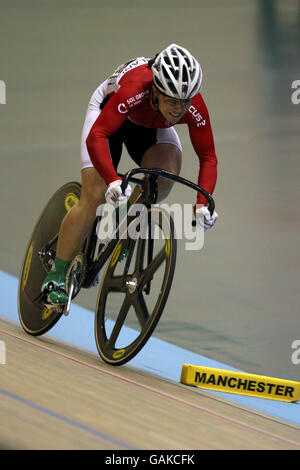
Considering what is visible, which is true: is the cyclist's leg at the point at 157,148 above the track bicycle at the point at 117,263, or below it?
above

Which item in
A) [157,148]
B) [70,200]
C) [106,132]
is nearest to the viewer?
[106,132]

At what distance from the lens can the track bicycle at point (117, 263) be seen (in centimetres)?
291

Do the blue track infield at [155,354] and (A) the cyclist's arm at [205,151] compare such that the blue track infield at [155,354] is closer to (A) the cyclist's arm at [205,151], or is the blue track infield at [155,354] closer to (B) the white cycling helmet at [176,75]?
(A) the cyclist's arm at [205,151]

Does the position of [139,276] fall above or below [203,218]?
below

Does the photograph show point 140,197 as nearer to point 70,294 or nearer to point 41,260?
point 70,294

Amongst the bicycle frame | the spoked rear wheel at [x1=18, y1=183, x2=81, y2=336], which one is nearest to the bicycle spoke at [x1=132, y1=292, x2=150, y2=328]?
the bicycle frame

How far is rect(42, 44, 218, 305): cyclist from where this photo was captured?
2848 mm

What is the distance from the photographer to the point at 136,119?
3.09m

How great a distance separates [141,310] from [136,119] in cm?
77

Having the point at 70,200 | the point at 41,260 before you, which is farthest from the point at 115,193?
the point at 41,260

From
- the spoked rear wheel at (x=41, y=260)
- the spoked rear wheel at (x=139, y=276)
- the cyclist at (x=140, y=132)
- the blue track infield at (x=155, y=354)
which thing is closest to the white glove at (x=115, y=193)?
the cyclist at (x=140, y=132)

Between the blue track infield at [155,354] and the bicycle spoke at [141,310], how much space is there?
1.49 ft

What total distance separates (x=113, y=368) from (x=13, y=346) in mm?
420

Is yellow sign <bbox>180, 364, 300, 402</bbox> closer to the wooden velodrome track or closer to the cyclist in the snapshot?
the wooden velodrome track
